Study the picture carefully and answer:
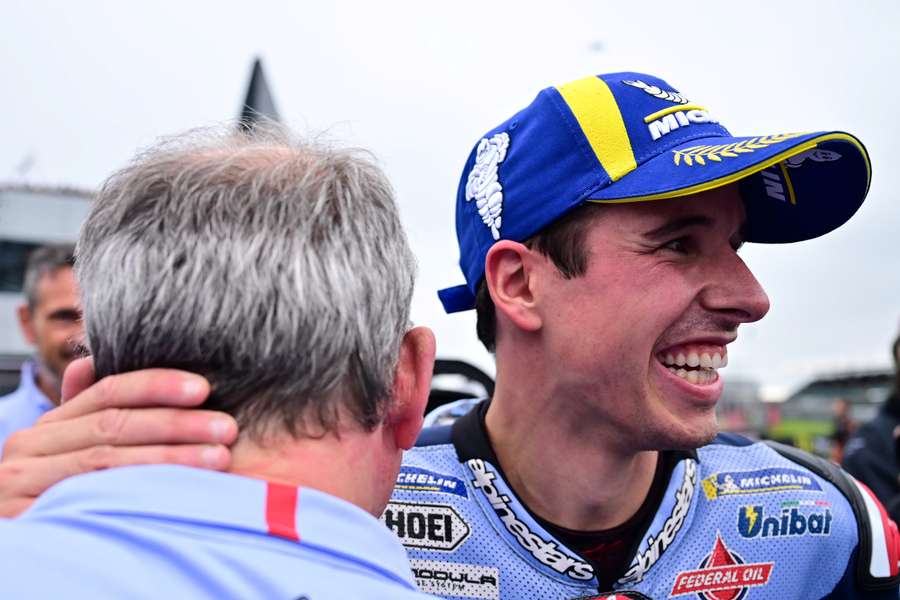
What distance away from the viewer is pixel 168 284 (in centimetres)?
96

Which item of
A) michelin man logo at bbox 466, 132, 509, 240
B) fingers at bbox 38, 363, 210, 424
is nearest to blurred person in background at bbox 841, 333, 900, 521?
michelin man logo at bbox 466, 132, 509, 240

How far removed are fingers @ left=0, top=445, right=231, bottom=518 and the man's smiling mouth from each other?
107cm

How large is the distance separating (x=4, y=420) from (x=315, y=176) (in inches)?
112

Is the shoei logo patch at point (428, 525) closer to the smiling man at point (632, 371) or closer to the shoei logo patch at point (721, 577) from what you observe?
the smiling man at point (632, 371)

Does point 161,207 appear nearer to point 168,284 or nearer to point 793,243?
point 168,284

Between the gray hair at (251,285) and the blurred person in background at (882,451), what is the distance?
3.06 m

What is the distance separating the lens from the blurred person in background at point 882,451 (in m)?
3.41

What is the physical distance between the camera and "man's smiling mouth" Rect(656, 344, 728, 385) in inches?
66.9

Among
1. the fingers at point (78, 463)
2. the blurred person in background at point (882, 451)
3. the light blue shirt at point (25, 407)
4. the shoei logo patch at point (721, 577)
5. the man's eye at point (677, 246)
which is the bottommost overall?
the light blue shirt at point (25, 407)

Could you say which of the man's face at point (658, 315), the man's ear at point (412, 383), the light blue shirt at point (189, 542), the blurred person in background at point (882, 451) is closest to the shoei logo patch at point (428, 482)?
the man's face at point (658, 315)

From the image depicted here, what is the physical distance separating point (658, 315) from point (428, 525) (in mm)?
684

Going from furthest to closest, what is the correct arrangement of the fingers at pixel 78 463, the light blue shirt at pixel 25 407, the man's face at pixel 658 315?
1. the light blue shirt at pixel 25 407
2. the man's face at pixel 658 315
3. the fingers at pixel 78 463

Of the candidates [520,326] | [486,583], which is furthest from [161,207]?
[486,583]

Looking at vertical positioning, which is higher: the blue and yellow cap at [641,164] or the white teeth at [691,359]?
the blue and yellow cap at [641,164]
